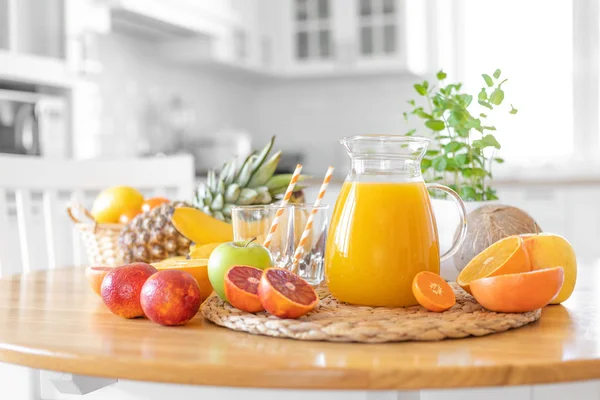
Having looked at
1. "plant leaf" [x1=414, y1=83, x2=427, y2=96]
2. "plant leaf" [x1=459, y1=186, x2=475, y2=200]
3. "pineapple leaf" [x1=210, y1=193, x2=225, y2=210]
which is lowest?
"pineapple leaf" [x1=210, y1=193, x2=225, y2=210]

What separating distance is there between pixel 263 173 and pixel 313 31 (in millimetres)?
3616

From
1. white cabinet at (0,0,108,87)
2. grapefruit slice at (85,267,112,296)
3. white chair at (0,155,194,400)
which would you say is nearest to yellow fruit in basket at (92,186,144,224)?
white chair at (0,155,194,400)

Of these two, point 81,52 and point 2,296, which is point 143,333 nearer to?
point 2,296

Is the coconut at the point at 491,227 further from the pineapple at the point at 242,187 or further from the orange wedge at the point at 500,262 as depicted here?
the pineapple at the point at 242,187

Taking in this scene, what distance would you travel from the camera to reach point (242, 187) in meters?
1.56

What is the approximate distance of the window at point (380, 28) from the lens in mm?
4840

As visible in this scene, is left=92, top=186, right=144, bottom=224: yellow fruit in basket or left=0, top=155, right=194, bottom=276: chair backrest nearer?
left=92, top=186, right=144, bottom=224: yellow fruit in basket

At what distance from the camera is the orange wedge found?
39.6 inches

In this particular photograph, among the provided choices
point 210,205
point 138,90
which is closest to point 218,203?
point 210,205

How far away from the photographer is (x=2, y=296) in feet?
3.96

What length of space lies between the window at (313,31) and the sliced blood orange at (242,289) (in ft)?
13.7

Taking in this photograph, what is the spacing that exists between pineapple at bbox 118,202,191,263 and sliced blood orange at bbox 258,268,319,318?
572 mm

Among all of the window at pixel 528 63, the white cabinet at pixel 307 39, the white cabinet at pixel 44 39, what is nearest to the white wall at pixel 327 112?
the white cabinet at pixel 307 39

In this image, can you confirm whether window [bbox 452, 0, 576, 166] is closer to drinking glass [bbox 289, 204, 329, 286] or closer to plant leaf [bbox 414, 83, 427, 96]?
plant leaf [bbox 414, 83, 427, 96]
